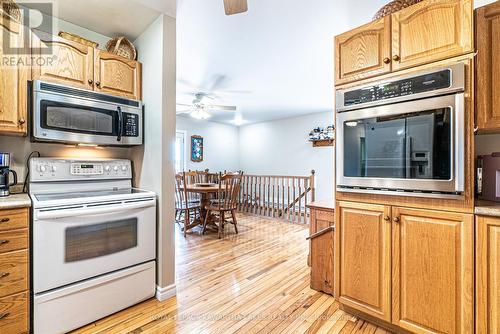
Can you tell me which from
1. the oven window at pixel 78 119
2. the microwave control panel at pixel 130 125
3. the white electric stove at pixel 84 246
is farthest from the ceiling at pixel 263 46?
the white electric stove at pixel 84 246

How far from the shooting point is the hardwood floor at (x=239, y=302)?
1.73 metres

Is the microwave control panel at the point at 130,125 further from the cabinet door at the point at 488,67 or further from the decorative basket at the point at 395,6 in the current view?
the cabinet door at the point at 488,67

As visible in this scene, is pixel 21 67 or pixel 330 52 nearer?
pixel 21 67

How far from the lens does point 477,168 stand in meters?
1.58

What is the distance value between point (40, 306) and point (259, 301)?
154cm

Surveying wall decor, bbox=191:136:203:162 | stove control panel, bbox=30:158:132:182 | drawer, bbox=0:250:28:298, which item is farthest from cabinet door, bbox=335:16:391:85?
wall decor, bbox=191:136:203:162

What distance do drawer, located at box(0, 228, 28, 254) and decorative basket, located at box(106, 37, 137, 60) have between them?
1.69 metres

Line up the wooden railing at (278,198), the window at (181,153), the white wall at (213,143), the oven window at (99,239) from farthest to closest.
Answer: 1. the white wall at (213,143)
2. the window at (181,153)
3. the wooden railing at (278,198)
4. the oven window at (99,239)

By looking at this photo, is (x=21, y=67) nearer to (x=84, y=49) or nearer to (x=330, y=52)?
(x=84, y=49)

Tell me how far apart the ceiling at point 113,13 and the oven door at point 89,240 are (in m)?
1.60

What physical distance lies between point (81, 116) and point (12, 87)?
0.43 m

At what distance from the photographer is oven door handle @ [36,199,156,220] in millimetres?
1550

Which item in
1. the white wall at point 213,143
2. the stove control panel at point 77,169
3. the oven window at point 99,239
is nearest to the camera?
the oven window at point 99,239

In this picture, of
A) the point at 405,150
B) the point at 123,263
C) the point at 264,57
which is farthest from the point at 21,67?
the point at 405,150
